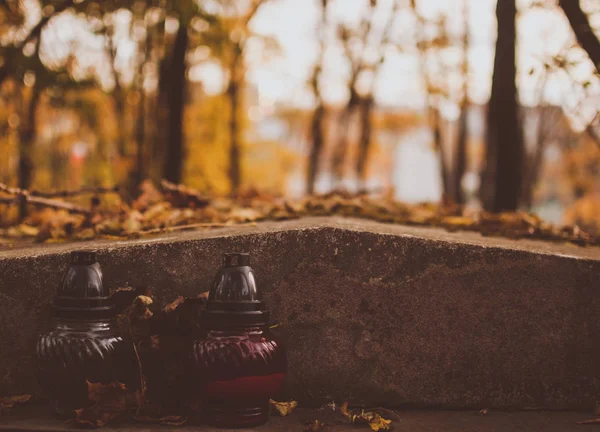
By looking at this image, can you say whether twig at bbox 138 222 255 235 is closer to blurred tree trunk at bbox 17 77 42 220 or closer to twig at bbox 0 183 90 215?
twig at bbox 0 183 90 215

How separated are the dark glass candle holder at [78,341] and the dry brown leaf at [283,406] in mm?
646

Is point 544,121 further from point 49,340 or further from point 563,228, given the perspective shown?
point 49,340

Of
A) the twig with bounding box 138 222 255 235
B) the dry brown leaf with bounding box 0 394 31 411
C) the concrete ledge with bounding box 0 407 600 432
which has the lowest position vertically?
the concrete ledge with bounding box 0 407 600 432

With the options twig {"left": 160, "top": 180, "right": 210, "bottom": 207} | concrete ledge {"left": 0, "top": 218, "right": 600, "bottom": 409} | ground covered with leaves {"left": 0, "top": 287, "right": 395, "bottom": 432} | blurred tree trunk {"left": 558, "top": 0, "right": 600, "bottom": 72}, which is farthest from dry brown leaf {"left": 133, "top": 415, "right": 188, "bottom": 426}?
blurred tree trunk {"left": 558, "top": 0, "right": 600, "bottom": 72}

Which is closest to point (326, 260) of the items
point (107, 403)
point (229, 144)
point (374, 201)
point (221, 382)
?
point (221, 382)

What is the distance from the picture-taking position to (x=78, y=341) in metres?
2.52

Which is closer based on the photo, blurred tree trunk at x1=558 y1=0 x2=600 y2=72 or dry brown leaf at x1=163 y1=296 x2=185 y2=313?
dry brown leaf at x1=163 y1=296 x2=185 y2=313

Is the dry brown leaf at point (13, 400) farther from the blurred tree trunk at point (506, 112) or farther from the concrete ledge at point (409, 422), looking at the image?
the blurred tree trunk at point (506, 112)

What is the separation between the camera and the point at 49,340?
2.54 metres

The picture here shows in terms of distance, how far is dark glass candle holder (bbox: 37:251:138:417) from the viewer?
2.51 metres

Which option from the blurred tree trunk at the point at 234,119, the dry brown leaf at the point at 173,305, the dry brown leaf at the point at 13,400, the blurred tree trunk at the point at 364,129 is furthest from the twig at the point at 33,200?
the blurred tree trunk at the point at 364,129

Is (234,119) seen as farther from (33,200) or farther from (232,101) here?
(33,200)

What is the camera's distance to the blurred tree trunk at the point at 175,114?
28.6ft

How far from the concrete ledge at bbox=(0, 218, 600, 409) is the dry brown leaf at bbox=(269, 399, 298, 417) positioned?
12 centimetres
